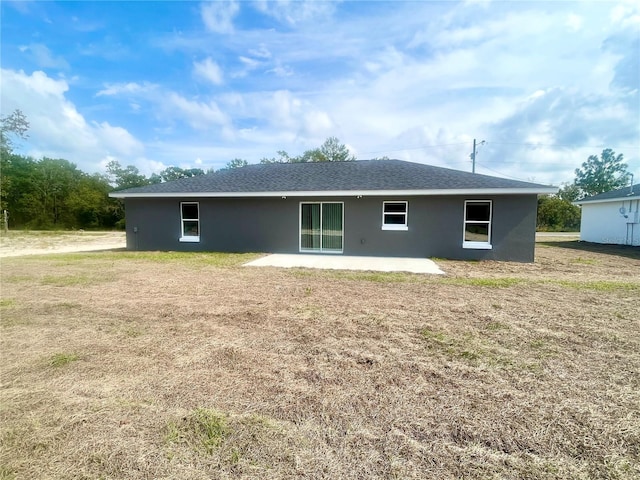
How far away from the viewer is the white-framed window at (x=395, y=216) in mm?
11820

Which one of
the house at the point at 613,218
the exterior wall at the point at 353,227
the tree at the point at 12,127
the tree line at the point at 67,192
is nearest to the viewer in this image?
the exterior wall at the point at 353,227

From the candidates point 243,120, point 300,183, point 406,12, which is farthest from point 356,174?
point 243,120

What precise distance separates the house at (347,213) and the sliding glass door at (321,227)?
41 millimetres

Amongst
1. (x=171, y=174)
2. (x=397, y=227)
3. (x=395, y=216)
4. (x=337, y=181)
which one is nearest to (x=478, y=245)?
(x=397, y=227)

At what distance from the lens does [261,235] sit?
13.0 m

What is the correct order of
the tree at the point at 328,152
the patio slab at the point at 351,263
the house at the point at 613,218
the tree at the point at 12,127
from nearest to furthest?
the patio slab at the point at 351,263
the house at the point at 613,218
the tree at the point at 12,127
the tree at the point at 328,152

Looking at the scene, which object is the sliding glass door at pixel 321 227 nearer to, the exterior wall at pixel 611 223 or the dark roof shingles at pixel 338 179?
the dark roof shingles at pixel 338 179

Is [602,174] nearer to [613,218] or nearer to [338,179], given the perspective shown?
[613,218]

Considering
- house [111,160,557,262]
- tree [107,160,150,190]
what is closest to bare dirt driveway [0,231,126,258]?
house [111,160,557,262]

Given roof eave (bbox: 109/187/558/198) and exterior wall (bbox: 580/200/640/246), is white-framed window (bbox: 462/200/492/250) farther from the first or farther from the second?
exterior wall (bbox: 580/200/640/246)

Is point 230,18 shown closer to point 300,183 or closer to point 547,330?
point 300,183

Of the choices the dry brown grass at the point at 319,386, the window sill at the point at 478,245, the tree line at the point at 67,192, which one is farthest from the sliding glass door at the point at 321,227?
the tree line at the point at 67,192

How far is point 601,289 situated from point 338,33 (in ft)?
35.2

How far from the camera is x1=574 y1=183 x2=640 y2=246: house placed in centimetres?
1681
